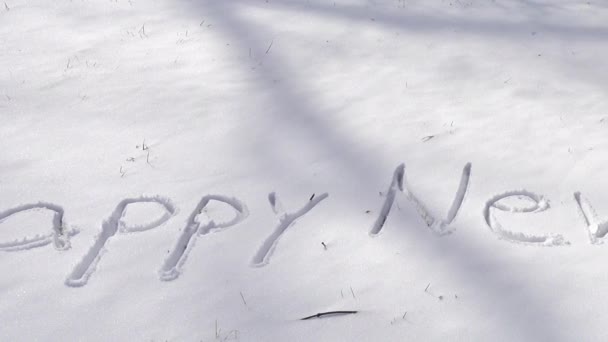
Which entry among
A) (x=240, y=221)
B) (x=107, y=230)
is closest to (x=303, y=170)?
(x=240, y=221)

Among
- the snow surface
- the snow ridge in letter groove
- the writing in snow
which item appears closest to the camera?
the snow surface

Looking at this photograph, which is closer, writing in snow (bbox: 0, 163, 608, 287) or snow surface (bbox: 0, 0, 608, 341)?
snow surface (bbox: 0, 0, 608, 341)

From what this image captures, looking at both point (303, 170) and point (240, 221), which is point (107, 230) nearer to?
point (240, 221)

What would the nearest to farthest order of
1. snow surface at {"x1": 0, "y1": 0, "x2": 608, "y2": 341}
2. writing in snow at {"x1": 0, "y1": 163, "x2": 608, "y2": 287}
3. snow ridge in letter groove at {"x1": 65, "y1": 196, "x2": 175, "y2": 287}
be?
snow surface at {"x1": 0, "y1": 0, "x2": 608, "y2": 341} → snow ridge in letter groove at {"x1": 65, "y1": 196, "x2": 175, "y2": 287} → writing in snow at {"x1": 0, "y1": 163, "x2": 608, "y2": 287}

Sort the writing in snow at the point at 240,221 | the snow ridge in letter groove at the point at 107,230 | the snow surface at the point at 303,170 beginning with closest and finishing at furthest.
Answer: the snow surface at the point at 303,170 < the snow ridge in letter groove at the point at 107,230 < the writing in snow at the point at 240,221

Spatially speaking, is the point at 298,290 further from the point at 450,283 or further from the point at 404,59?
the point at 404,59
